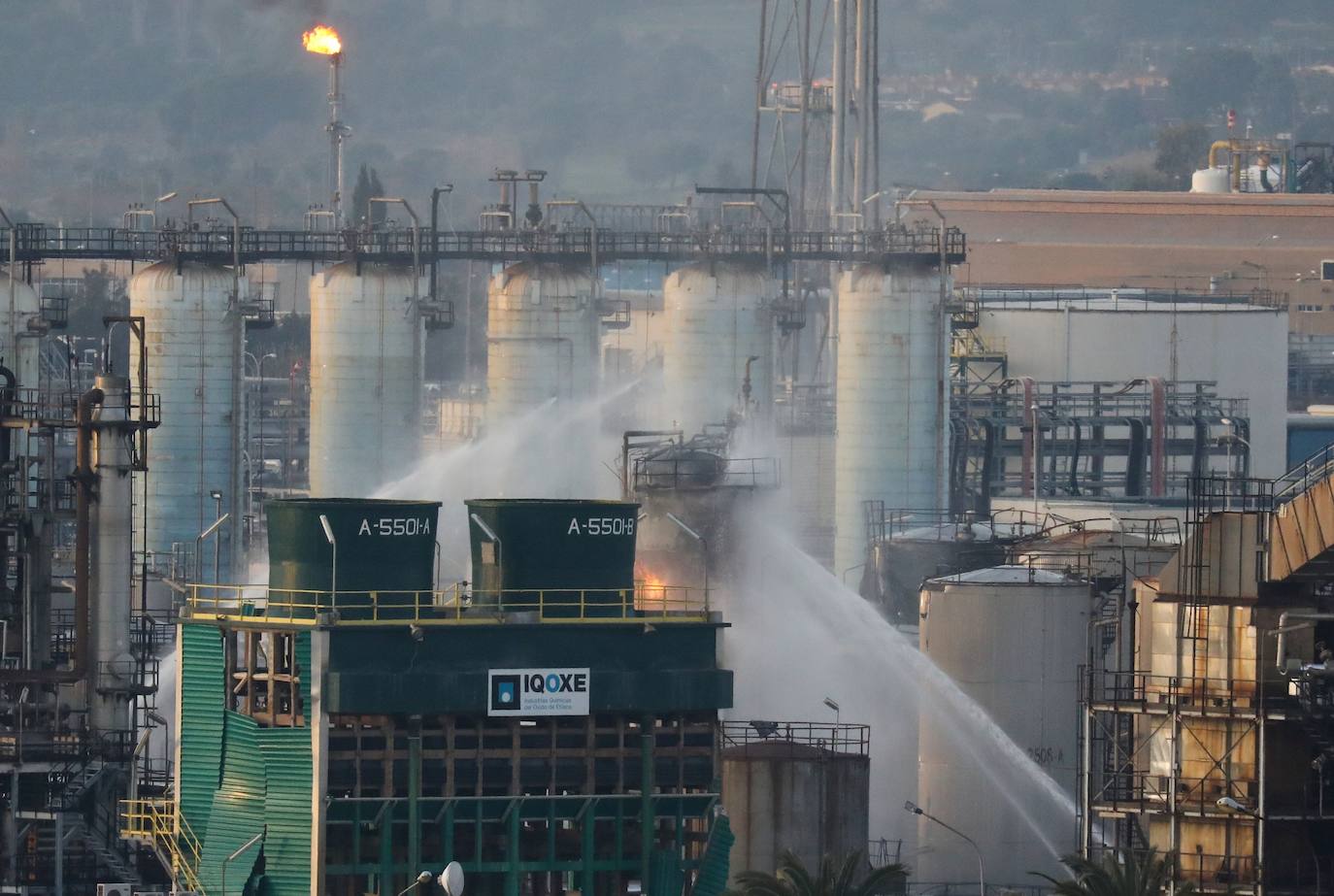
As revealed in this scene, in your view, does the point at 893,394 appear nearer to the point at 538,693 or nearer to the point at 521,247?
the point at 521,247

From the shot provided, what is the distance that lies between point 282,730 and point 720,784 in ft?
25.4

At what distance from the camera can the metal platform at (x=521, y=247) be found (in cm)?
9275

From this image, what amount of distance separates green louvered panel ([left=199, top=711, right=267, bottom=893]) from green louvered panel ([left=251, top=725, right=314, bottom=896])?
32 cm

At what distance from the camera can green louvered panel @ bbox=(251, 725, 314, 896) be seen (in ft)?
164

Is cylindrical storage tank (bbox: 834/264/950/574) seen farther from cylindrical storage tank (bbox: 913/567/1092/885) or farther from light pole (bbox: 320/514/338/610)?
light pole (bbox: 320/514/338/610)

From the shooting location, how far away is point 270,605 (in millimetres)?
51781

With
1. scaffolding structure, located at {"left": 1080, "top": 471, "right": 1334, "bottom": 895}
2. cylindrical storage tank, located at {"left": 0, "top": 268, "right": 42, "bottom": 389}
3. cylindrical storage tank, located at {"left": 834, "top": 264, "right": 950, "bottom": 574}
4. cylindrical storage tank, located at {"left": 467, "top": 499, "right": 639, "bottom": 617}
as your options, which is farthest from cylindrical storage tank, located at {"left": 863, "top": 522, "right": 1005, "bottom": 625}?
scaffolding structure, located at {"left": 1080, "top": 471, "right": 1334, "bottom": 895}

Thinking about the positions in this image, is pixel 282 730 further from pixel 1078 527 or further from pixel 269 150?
pixel 269 150

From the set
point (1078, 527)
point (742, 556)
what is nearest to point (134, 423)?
point (742, 556)

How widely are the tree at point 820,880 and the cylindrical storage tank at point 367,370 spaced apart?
42.2m

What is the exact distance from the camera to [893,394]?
94.8 meters

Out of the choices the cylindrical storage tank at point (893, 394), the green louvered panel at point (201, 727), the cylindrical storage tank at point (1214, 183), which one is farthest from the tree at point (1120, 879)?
the cylindrical storage tank at point (1214, 183)

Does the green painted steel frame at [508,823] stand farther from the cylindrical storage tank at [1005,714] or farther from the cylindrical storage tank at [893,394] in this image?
the cylindrical storage tank at [893,394]

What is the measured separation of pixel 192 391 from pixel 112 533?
108 ft
